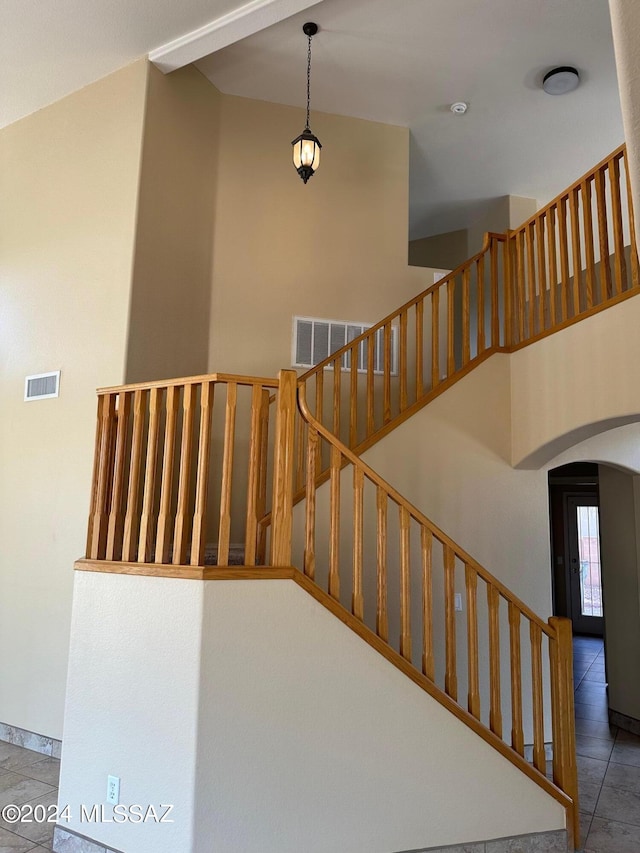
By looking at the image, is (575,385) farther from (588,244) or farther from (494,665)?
(494,665)

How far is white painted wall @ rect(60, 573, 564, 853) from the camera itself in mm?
2590

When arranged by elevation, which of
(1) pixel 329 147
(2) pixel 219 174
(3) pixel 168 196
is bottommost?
(3) pixel 168 196

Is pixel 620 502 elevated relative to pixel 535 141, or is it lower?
lower

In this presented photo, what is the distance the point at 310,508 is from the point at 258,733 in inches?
39.4

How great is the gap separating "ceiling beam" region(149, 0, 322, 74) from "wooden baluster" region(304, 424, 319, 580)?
9.30ft

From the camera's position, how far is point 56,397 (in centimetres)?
438

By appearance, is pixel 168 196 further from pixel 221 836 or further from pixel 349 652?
pixel 221 836

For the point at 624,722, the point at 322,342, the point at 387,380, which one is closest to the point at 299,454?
the point at 387,380

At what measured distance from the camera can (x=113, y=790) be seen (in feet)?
9.00

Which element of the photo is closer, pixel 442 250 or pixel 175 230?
pixel 175 230

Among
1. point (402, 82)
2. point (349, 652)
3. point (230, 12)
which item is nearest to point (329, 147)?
point (402, 82)

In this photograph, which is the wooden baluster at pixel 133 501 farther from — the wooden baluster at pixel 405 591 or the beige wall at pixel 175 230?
the wooden baluster at pixel 405 591

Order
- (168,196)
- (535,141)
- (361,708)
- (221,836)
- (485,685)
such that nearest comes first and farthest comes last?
1. (221,836)
2. (361,708)
3. (485,685)
4. (168,196)
5. (535,141)

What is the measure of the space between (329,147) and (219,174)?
3.38 ft
